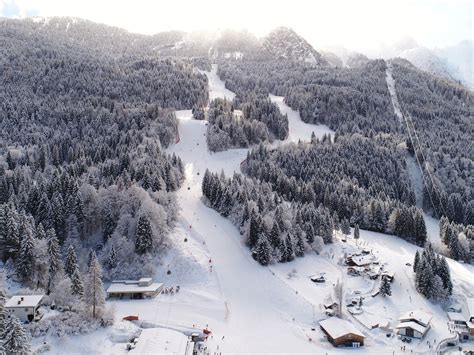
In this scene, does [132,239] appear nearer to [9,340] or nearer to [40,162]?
[9,340]

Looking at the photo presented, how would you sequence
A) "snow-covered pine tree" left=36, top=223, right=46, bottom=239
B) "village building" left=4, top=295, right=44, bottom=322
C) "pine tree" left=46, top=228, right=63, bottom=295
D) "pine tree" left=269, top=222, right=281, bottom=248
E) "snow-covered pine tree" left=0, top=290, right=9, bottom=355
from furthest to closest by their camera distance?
"pine tree" left=269, top=222, right=281, bottom=248 < "snow-covered pine tree" left=36, top=223, right=46, bottom=239 < "pine tree" left=46, top=228, right=63, bottom=295 < "village building" left=4, top=295, right=44, bottom=322 < "snow-covered pine tree" left=0, top=290, right=9, bottom=355

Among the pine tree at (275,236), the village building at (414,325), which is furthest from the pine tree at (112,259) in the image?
the village building at (414,325)

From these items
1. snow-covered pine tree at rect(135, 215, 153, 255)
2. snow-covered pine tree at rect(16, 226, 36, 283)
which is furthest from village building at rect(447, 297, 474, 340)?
snow-covered pine tree at rect(16, 226, 36, 283)

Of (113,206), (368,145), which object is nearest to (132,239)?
(113,206)

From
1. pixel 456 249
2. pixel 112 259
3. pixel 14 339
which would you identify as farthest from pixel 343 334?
pixel 456 249

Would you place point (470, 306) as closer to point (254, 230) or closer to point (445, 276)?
point (445, 276)

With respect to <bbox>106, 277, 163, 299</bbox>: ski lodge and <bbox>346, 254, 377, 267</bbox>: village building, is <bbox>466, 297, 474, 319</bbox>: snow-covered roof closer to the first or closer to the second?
<bbox>346, 254, 377, 267</bbox>: village building
